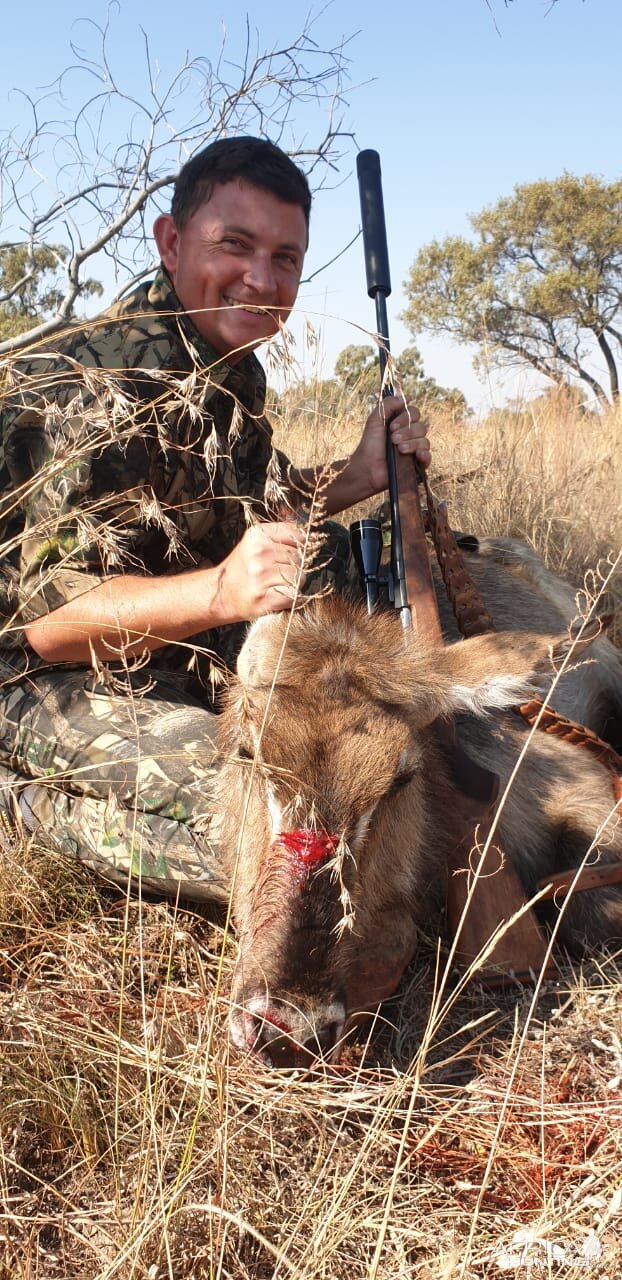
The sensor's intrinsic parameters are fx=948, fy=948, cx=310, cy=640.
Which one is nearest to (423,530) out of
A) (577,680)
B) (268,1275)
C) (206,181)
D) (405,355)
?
(577,680)

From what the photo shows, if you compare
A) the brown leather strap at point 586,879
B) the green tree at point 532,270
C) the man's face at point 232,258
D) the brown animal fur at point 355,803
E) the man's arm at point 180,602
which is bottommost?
the brown leather strap at point 586,879

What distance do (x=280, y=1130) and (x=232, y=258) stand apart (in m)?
3.51

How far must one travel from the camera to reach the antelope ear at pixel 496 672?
3324 mm

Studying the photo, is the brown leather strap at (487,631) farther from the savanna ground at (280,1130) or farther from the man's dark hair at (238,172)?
the man's dark hair at (238,172)

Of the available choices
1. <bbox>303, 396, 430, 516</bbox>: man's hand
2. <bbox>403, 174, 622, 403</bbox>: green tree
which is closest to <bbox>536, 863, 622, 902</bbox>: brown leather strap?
<bbox>303, 396, 430, 516</bbox>: man's hand

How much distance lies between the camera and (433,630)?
384cm

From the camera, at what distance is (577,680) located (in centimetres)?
529

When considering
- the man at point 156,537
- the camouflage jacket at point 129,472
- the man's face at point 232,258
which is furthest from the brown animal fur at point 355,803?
the man's face at point 232,258

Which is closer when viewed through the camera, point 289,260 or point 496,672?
point 496,672

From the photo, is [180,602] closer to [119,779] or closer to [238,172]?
[119,779]

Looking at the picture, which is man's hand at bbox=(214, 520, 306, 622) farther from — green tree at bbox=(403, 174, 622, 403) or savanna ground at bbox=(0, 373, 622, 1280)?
green tree at bbox=(403, 174, 622, 403)

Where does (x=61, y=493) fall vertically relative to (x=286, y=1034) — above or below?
above

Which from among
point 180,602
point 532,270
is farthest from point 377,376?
point 532,270

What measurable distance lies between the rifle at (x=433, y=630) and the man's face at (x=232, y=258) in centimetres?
52
